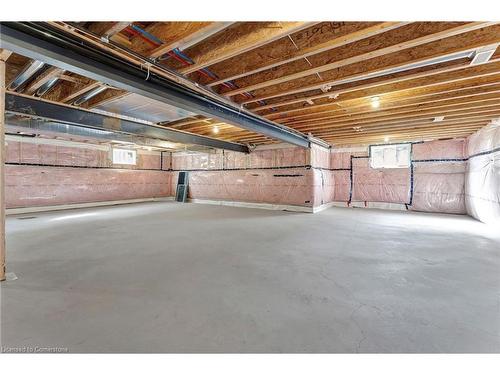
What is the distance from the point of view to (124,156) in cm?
891

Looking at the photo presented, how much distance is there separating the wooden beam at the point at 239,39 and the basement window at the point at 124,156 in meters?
7.69

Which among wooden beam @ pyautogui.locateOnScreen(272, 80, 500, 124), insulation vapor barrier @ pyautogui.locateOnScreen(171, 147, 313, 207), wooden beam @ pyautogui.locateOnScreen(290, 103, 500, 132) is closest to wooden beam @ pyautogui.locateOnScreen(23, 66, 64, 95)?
wooden beam @ pyautogui.locateOnScreen(272, 80, 500, 124)

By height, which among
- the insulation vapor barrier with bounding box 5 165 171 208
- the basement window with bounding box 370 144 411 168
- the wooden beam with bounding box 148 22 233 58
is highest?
the wooden beam with bounding box 148 22 233 58

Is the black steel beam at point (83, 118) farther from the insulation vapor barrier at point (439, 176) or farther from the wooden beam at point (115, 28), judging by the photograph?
the insulation vapor barrier at point (439, 176)

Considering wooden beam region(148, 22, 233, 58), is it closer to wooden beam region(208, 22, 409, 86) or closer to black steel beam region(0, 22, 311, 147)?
black steel beam region(0, 22, 311, 147)

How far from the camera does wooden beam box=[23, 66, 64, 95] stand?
259 cm

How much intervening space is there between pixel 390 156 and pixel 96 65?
8215 mm

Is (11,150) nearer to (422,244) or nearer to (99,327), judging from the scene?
(99,327)

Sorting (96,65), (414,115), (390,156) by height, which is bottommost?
(390,156)

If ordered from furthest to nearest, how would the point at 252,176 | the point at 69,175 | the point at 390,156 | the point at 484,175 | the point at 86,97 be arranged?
the point at 252,176
the point at 390,156
the point at 69,175
the point at 484,175
the point at 86,97

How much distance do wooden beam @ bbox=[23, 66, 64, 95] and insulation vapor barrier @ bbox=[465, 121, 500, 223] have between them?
747 centimetres

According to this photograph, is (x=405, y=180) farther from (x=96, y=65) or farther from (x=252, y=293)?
(x=96, y=65)

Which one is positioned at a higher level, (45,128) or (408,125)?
(408,125)

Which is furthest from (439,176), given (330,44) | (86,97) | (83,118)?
(83,118)
